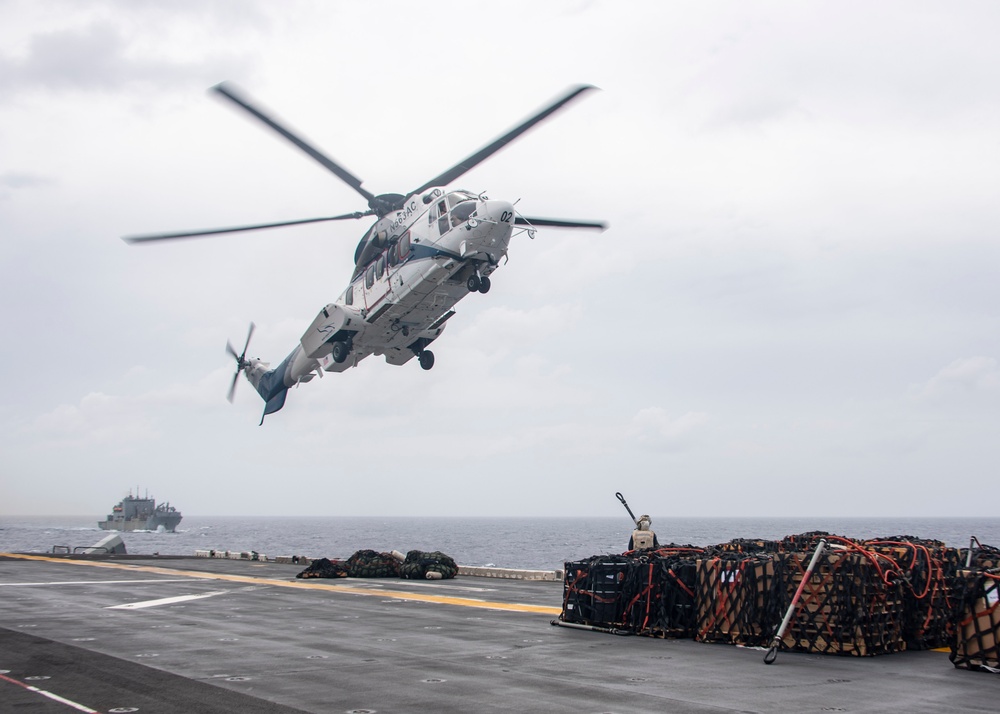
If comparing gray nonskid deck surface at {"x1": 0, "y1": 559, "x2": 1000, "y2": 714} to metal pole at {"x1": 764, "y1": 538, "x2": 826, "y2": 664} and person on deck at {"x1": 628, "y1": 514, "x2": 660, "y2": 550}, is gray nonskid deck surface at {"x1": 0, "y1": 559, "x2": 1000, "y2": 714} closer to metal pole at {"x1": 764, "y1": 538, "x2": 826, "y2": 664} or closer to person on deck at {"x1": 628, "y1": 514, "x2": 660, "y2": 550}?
metal pole at {"x1": 764, "y1": 538, "x2": 826, "y2": 664}

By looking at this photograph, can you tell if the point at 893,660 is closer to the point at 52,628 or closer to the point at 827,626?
the point at 827,626

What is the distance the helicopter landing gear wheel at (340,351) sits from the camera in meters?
31.1

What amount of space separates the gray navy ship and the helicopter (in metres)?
135

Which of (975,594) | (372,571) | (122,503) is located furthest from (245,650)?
(122,503)

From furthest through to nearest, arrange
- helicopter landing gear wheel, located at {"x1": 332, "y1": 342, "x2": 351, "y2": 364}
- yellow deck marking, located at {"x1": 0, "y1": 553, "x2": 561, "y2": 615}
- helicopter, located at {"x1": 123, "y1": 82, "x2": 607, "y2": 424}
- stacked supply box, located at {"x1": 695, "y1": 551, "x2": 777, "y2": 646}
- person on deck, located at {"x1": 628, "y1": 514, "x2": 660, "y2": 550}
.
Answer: helicopter landing gear wheel, located at {"x1": 332, "y1": 342, "x2": 351, "y2": 364}, helicopter, located at {"x1": 123, "y1": 82, "x2": 607, "y2": 424}, yellow deck marking, located at {"x1": 0, "y1": 553, "x2": 561, "y2": 615}, person on deck, located at {"x1": 628, "y1": 514, "x2": 660, "y2": 550}, stacked supply box, located at {"x1": 695, "y1": 551, "x2": 777, "y2": 646}

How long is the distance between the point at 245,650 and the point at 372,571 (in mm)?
15828

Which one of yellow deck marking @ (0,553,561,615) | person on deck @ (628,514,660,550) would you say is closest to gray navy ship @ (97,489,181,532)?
yellow deck marking @ (0,553,561,615)

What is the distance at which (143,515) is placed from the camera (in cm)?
15688

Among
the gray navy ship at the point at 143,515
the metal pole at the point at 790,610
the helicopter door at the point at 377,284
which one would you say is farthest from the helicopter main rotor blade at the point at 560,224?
the gray navy ship at the point at 143,515

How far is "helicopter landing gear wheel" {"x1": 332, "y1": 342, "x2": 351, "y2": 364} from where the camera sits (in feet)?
102

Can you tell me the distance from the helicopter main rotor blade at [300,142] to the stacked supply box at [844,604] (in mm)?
19281

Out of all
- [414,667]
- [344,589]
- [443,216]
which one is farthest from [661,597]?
[443,216]

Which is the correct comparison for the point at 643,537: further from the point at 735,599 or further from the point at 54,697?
the point at 54,697

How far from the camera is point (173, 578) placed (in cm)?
2755
